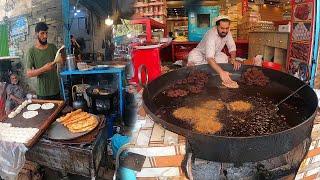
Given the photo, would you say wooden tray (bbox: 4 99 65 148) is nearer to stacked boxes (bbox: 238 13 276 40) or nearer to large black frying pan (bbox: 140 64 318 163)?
large black frying pan (bbox: 140 64 318 163)

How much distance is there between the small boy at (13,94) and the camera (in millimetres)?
3410

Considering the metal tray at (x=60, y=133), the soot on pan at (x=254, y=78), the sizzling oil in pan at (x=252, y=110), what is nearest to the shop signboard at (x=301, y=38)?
the soot on pan at (x=254, y=78)

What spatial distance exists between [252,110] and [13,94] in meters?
3.16

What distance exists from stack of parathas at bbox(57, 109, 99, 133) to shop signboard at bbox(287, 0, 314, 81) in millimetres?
A: 3191

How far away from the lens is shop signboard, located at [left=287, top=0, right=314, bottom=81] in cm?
379

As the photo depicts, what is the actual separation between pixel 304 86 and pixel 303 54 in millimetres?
2007

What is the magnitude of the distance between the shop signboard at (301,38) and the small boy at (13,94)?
166 inches

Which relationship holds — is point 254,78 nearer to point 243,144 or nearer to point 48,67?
point 243,144

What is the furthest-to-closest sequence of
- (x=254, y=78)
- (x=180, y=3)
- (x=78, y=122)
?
1. (x=180, y=3)
2. (x=254, y=78)
3. (x=78, y=122)

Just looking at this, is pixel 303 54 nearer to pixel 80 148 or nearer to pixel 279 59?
pixel 279 59

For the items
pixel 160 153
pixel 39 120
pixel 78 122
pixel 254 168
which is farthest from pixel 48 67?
pixel 254 168

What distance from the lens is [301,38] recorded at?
4.06 metres

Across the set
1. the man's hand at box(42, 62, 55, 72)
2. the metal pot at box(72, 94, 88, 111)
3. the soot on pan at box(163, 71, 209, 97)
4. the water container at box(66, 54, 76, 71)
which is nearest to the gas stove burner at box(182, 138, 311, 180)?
the soot on pan at box(163, 71, 209, 97)

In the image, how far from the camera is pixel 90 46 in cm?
479
